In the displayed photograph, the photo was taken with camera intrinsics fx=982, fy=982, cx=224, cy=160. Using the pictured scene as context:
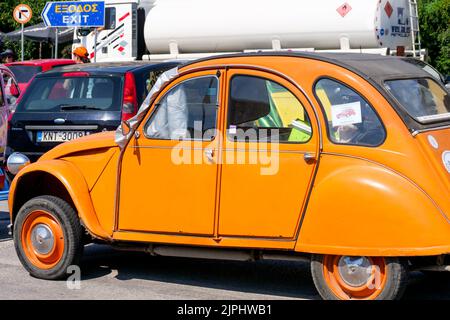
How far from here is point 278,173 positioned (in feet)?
22.4

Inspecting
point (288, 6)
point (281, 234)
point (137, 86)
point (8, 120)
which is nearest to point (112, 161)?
point (281, 234)

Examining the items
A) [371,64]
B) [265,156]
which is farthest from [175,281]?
[371,64]

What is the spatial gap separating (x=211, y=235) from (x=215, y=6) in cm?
1077

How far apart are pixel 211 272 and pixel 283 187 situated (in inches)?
74.2

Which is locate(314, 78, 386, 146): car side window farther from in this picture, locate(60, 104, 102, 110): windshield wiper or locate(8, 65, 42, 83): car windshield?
locate(8, 65, 42, 83): car windshield

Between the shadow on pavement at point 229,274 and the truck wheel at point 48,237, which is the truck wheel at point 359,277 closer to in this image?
the shadow on pavement at point 229,274

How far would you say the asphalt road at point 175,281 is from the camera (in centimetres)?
750

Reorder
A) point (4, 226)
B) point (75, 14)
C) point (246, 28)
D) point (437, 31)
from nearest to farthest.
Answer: point (4, 226), point (246, 28), point (75, 14), point (437, 31)

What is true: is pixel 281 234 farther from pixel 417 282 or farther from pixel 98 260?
pixel 98 260

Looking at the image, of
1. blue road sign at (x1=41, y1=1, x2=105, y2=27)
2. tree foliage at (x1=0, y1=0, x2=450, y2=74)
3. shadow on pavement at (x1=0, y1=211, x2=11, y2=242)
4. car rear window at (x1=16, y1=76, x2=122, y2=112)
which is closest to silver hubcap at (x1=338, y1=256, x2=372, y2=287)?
shadow on pavement at (x1=0, y1=211, x2=11, y2=242)

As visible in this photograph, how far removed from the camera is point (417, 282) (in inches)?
310

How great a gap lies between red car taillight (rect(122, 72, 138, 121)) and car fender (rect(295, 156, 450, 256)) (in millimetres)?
4706

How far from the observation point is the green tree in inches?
984

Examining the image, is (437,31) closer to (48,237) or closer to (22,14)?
(22,14)
